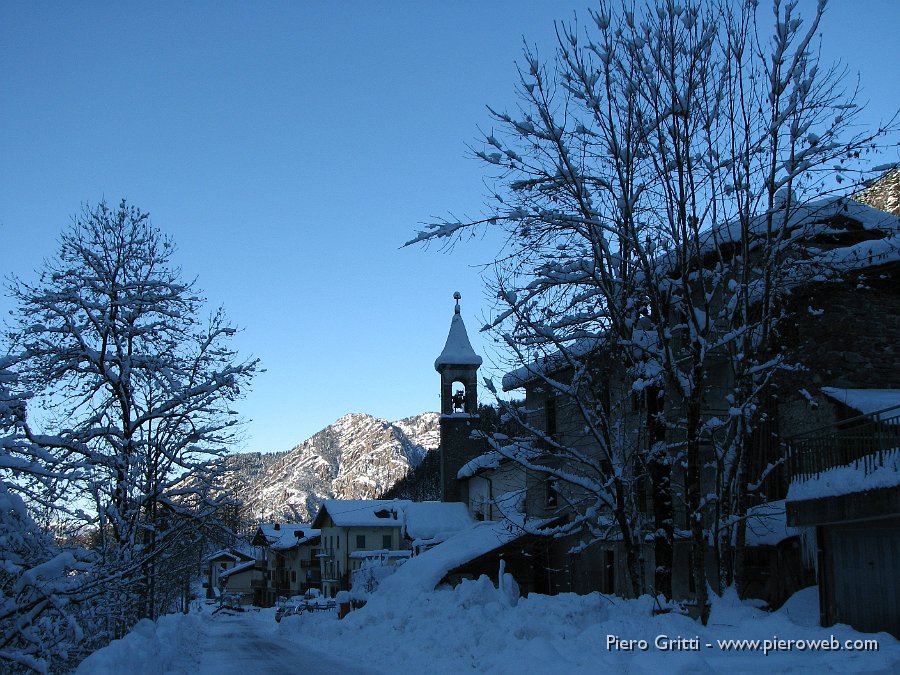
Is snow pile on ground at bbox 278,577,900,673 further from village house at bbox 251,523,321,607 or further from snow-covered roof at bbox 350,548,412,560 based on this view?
village house at bbox 251,523,321,607

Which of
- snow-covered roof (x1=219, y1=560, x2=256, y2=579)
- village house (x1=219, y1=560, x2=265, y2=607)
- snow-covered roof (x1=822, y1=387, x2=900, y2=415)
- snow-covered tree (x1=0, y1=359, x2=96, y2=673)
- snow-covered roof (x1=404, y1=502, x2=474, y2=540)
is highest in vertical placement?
snow-covered roof (x1=822, y1=387, x2=900, y2=415)

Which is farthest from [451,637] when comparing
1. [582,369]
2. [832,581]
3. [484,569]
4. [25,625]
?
[484,569]

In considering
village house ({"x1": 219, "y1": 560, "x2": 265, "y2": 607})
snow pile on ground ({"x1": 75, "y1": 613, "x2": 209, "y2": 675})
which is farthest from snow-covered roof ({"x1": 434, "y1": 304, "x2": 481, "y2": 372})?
village house ({"x1": 219, "y1": 560, "x2": 265, "y2": 607})

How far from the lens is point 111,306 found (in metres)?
18.6

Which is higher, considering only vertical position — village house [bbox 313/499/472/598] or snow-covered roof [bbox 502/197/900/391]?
snow-covered roof [bbox 502/197/900/391]

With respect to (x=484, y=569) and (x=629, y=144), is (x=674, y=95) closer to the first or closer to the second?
(x=629, y=144)

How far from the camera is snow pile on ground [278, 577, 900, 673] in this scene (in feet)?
33.0

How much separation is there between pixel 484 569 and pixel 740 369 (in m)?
19.5

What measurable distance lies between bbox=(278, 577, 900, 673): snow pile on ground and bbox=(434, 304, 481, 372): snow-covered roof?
2409cm

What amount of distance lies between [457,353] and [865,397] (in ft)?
93.6

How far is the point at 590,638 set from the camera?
12297 millimetres

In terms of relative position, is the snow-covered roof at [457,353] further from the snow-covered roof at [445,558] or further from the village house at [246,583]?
the village house at [246,583]

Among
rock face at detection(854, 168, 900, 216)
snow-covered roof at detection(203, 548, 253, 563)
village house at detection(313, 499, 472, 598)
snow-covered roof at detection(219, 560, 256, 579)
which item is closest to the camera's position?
snow-covered roof at detection(203, 548, 253, 563)

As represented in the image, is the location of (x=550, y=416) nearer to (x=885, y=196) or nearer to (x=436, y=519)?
(x=436, y=519)
